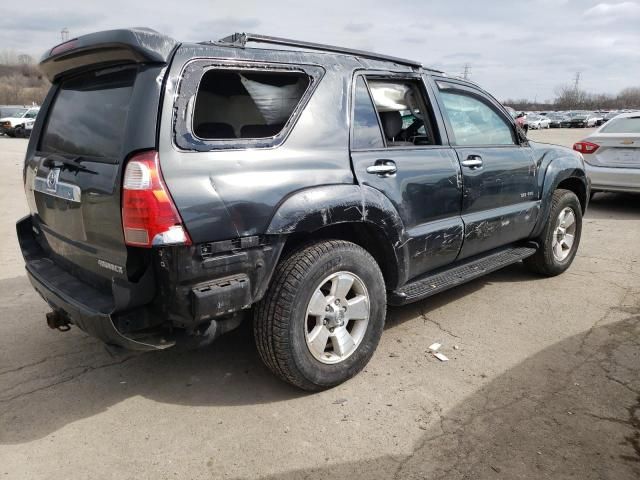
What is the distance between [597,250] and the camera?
625 cm

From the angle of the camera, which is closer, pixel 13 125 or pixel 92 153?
pixel 92 153

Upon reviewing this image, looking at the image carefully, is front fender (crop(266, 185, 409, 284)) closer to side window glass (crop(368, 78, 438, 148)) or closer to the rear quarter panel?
the rear quarter panel

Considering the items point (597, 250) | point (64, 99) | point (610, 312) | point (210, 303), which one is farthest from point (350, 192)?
point (597, 250)

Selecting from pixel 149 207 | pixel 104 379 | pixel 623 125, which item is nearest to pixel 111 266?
pixel 149 207

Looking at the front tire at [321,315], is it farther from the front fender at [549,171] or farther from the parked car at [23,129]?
the parked car at [23,129]

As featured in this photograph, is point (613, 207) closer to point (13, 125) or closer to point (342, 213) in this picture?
point (342, 213)

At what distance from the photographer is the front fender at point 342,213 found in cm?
269

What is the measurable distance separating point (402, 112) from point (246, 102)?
1.37 meters

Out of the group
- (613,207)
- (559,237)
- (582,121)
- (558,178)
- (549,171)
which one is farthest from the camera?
(582,121)

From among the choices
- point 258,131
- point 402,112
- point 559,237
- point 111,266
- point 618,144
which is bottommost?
point 559,237

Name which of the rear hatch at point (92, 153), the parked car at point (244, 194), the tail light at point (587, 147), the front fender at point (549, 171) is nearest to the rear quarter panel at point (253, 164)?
the parked car at point (244, 194)

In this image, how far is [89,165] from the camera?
8.63 ft

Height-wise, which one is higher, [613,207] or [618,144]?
[618,144]

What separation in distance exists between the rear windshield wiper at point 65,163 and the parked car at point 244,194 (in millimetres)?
12
